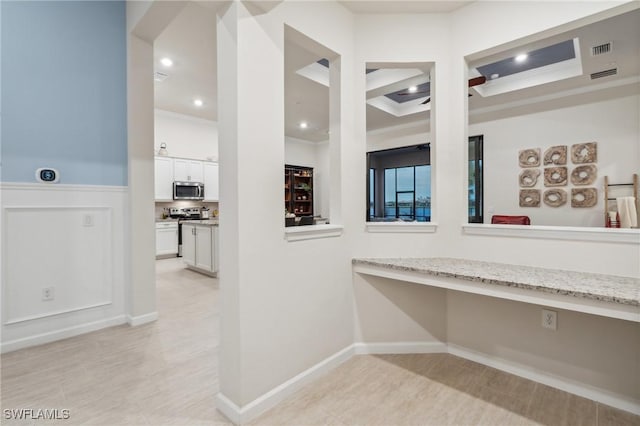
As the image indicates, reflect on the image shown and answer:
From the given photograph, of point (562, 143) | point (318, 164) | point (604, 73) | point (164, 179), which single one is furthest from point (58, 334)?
point (318, 164)

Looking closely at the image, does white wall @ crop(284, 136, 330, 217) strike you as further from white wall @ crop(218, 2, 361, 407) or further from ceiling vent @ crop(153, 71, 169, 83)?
white wall @ crop(218, 2, 361, 407)

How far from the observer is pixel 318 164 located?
891 centimetres

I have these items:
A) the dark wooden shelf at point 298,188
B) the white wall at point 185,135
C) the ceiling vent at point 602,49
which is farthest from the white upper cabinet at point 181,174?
the ceiling vent at point 602,49

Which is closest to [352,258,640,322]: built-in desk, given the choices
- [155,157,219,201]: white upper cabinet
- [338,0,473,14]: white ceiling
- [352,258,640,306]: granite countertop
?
[352,258,640,306]: granite countertop

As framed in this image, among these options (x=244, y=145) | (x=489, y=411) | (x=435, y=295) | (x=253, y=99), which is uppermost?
(x=253, y=99)

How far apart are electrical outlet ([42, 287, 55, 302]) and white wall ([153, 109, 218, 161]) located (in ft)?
14.9

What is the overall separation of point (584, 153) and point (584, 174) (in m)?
0.31

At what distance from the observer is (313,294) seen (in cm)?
204

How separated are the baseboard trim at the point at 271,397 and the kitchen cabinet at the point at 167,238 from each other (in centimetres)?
538

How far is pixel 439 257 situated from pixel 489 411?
1022 mm

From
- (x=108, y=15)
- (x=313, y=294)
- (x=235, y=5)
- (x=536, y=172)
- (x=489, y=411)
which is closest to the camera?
(x=235, y=5)

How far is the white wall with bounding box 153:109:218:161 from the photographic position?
21.3ft

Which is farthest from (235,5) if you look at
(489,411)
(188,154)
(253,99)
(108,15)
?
(188,154)

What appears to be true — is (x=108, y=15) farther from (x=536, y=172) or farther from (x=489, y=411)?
(x=536, y=172)
